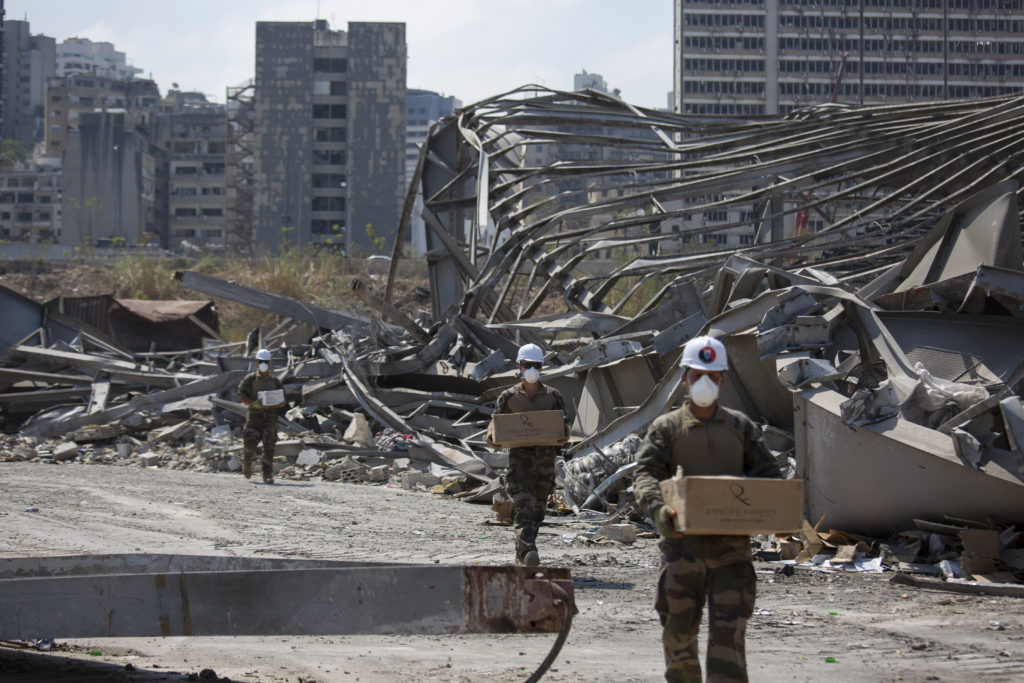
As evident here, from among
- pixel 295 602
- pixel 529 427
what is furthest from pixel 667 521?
pixel 529 427

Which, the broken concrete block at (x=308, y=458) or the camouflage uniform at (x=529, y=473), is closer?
the camouflage uniform at (x=529, y=473)

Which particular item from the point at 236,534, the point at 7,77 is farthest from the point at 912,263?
the point at 7,77

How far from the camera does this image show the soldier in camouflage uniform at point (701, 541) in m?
4.47

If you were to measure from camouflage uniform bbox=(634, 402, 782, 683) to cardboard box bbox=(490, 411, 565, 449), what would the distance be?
3213 millimetres

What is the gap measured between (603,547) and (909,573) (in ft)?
8.31

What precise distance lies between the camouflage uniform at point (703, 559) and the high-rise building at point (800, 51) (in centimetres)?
9785

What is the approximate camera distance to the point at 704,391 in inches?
184

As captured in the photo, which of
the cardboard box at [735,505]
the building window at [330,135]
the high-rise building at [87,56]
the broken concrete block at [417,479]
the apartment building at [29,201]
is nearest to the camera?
the cardboard box at [735,505]

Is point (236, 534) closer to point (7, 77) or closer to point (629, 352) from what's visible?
point (629, 352)

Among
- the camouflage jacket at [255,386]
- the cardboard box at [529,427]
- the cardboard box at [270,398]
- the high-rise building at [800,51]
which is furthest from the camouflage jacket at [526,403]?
the high-rise building at [800,51]

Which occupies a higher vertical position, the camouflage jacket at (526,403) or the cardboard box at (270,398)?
the camouflage jacket at (526,403)

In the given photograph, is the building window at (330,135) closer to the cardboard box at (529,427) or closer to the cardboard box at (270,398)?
the cardboard box at (270,398)

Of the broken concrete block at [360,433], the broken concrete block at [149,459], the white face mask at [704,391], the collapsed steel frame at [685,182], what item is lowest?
the broken concrete block at [149,459]

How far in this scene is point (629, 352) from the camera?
12914 millimetres
